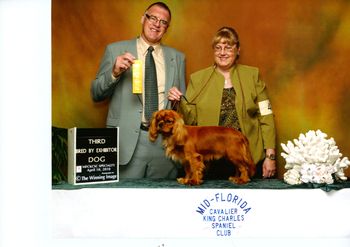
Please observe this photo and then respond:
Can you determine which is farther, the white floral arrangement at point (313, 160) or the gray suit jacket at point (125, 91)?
the gray suit jacket at point (125, 91)

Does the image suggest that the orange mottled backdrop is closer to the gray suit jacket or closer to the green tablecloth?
the gray suit jacket

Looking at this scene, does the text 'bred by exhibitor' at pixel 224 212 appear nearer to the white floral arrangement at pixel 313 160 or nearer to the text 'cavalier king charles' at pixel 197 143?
the text 'cavalier king charles' at pixel 197 143

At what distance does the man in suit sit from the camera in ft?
8.93

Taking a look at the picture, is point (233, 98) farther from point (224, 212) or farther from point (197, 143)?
point (224, 212)

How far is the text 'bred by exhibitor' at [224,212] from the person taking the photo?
266cm

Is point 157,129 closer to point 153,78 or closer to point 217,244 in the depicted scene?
point 153,78

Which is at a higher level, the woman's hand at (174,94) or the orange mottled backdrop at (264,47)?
the orange mottled backdrop at (264,47)

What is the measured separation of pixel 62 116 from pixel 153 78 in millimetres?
538

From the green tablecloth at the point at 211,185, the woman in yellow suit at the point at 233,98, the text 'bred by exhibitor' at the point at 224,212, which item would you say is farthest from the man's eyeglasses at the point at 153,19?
the text 'bred by exhibitor' at the point at 224,212

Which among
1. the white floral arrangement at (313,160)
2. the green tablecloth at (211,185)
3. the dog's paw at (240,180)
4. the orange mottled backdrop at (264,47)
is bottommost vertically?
the green tablecloth at (211,185)

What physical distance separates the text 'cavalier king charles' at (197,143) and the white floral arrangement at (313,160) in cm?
24

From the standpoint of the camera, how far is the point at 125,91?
8.96ft

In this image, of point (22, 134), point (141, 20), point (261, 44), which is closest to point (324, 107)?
point (261, 44)

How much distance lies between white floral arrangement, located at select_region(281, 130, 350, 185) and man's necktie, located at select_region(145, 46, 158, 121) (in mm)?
733
